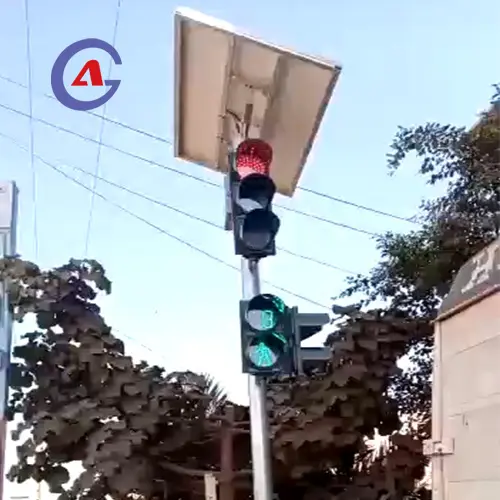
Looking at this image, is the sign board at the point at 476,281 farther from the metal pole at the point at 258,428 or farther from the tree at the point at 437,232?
the tree at the point at 437,232

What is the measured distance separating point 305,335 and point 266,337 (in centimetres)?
19

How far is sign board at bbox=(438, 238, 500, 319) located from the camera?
329cm

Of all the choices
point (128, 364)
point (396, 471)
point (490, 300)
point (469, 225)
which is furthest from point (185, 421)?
point (490, 300)

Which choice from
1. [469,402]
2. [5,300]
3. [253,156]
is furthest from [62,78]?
[469,402]

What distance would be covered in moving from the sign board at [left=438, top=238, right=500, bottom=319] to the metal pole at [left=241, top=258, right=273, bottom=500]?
893 mm

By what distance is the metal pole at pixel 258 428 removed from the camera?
398 centimetres

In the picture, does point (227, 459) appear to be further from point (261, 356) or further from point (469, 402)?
point (469, 402)

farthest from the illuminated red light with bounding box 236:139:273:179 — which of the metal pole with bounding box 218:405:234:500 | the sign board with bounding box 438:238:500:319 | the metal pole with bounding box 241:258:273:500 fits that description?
the metal pole with bounding box 218:405:234:500

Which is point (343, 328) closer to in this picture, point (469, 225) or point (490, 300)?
point (469, 225)

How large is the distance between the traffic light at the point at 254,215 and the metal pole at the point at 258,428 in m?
0.08

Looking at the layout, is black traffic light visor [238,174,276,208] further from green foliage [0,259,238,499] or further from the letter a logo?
the letter a logo

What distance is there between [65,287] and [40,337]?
15.4 inches

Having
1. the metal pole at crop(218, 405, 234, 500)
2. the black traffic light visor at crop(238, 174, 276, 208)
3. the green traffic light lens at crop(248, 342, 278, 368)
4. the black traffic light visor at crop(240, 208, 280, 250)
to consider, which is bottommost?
the metal pole at crop(218, 405, 234, 500)

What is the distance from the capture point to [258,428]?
13.3 ft
